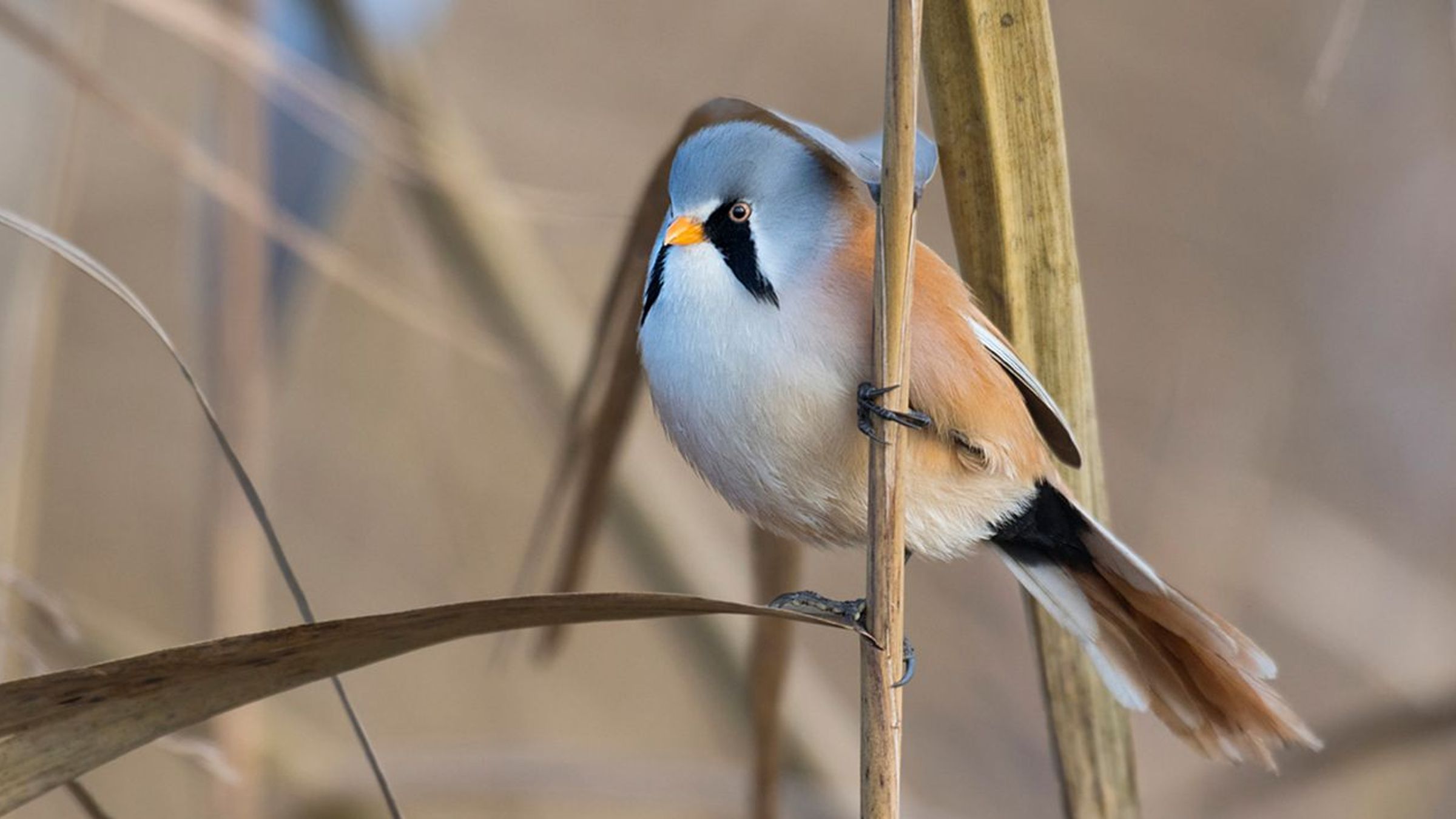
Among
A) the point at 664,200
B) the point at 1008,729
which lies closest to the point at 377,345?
the point at 1008,729

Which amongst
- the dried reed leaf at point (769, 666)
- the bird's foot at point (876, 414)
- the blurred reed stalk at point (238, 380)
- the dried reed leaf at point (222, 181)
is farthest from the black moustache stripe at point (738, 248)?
the blurred reed stalk at point (238, 380)

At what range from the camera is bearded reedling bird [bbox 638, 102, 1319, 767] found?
1.13m

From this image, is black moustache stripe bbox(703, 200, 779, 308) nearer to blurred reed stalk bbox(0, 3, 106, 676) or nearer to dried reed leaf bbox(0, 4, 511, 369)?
dried reed leaf bbox(0, 4, 511, 369)

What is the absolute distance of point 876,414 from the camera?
100 centimetres

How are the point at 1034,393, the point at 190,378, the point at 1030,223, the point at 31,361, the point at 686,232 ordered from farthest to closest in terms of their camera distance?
the point at 31,361
the point at 686,232
the point at 1034,393
the point at 1030,223
the point at 190,378

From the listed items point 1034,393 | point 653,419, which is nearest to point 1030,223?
point 1034,393

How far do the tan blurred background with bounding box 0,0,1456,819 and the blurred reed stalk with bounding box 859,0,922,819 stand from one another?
72 centimetres

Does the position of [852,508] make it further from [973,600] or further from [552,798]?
[552,798]

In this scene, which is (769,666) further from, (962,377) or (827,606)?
(962,377)

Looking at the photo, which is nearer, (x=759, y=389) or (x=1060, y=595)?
(x=759, y=389)

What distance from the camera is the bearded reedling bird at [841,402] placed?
113cm

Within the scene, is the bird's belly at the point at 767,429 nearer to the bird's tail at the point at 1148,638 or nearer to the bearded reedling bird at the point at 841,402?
the bearded reedling bird at the point at 841,402

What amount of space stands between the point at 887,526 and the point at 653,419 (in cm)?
202

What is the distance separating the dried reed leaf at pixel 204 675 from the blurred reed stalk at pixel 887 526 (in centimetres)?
15
